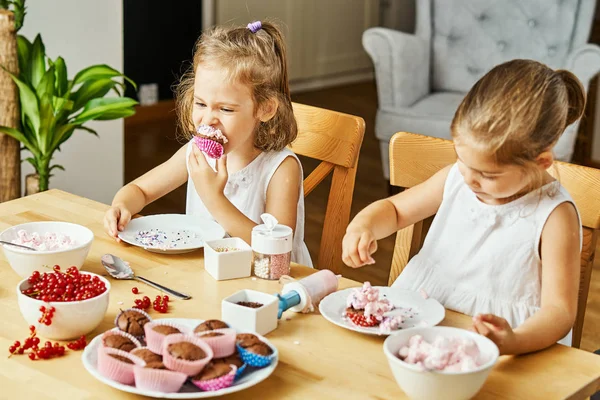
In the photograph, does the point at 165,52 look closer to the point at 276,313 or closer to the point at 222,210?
the point at 222,210

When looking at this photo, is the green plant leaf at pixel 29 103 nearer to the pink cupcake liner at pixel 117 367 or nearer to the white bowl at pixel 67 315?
the white bowl at pixel 67 315

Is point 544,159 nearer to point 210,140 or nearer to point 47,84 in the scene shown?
point 210,140

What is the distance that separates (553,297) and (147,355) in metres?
0.68

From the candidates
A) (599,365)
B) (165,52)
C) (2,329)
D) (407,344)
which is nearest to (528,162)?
(599,365)

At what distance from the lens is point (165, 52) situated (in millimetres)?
5512

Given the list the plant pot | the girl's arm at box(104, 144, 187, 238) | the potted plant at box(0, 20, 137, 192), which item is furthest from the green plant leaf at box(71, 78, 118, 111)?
the girl's arm at box(104, 144, 187, 238)

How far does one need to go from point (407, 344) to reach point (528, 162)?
1.54 ft

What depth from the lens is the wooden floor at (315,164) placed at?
11.5 ft

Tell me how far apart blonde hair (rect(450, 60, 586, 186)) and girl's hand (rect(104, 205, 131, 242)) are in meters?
0.70

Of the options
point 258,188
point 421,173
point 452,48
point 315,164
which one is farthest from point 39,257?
point 315,164

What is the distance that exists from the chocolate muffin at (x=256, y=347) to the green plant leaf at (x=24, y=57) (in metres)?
2.24

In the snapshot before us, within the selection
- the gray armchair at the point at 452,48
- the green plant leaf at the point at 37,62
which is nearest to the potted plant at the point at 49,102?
the green plant leaf at the point at 37,62

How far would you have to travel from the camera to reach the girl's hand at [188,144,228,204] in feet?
6.00

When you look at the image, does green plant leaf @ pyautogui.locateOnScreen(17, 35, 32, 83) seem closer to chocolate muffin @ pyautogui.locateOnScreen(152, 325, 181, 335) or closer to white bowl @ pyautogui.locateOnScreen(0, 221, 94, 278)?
white bowl @ pyautogui.locateOnScreen(0, 221, 94, 278)
